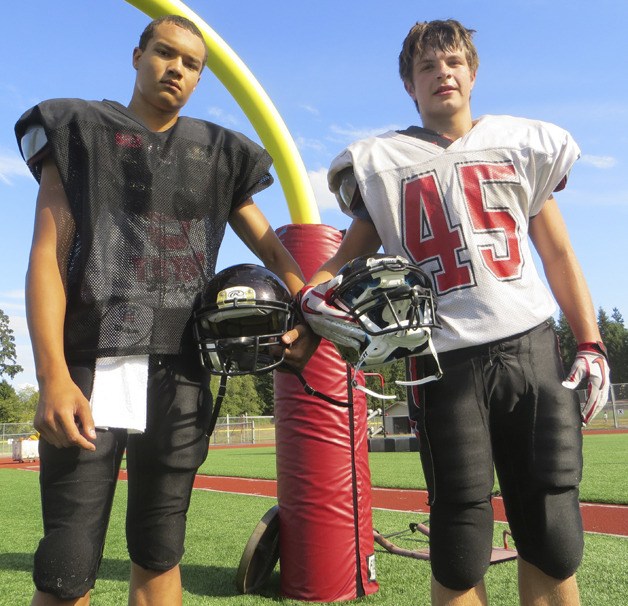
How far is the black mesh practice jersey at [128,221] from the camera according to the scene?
1.57m

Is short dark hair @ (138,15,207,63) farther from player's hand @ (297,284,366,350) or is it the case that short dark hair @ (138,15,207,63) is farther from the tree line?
the tree line

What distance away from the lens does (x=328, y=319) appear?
5.14 ft

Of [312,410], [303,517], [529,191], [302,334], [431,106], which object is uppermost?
[431,106]

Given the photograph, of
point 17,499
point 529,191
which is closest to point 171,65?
point 529,191

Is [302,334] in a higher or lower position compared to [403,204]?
lower

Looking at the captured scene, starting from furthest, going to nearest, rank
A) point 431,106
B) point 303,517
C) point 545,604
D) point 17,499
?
point 17,499
point 303,517
point 431,106
point 545,604

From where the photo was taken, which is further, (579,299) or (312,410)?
(312,410)

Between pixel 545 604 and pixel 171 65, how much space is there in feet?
5.53

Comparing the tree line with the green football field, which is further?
the tree line

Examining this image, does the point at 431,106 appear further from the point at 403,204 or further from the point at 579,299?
the point at 579,299

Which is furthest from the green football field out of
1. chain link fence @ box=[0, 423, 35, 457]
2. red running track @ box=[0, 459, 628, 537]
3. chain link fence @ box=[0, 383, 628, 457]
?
chain link fence @ box=[0, 423, 35, 457]

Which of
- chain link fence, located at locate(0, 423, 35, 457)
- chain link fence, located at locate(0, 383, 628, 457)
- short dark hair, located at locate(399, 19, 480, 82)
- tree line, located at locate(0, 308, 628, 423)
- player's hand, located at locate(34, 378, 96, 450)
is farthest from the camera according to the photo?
tree line, located at locate(0, 308, 628, 423)

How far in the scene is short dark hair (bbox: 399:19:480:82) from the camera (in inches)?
72.9

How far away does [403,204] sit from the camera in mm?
1758
